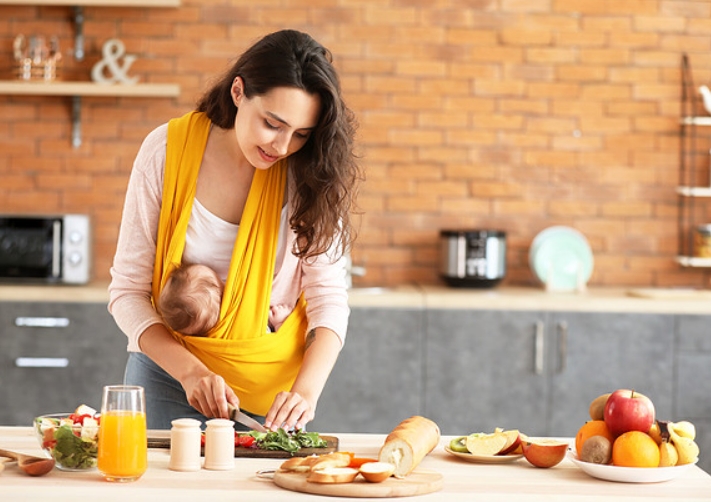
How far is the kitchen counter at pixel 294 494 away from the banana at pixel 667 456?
0.03 metres

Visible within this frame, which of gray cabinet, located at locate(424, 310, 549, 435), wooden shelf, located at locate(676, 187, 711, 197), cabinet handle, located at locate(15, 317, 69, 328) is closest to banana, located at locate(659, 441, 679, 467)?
gray cabinet, located at locate(424, 310, 549, 435)

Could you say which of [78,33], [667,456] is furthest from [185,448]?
[78,33]

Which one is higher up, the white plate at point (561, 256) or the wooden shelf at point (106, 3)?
the wooden shelf at point (106, 3)

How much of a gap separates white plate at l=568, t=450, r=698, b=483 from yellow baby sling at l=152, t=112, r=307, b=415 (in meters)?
0.76

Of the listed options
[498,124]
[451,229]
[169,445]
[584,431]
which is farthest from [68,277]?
[584,431]

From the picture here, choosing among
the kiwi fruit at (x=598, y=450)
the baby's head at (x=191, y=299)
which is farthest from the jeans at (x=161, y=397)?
the kiwi fruit at (x=598, y=450)

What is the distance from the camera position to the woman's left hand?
6.45 ft

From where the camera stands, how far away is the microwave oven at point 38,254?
13.2 ft

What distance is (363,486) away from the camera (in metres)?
1.59

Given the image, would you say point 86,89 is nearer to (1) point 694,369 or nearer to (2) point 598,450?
(1) point 694,369

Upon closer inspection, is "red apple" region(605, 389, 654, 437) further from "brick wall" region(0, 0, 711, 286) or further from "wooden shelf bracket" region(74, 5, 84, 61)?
"wooden shelf bracket" region(74, 5, 84, 61)

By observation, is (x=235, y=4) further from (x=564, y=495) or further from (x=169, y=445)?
(x=564, y=495)

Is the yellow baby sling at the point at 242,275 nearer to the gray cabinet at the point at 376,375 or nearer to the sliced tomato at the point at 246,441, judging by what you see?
the sliced tomato at the point at 246,441

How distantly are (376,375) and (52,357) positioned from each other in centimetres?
126
